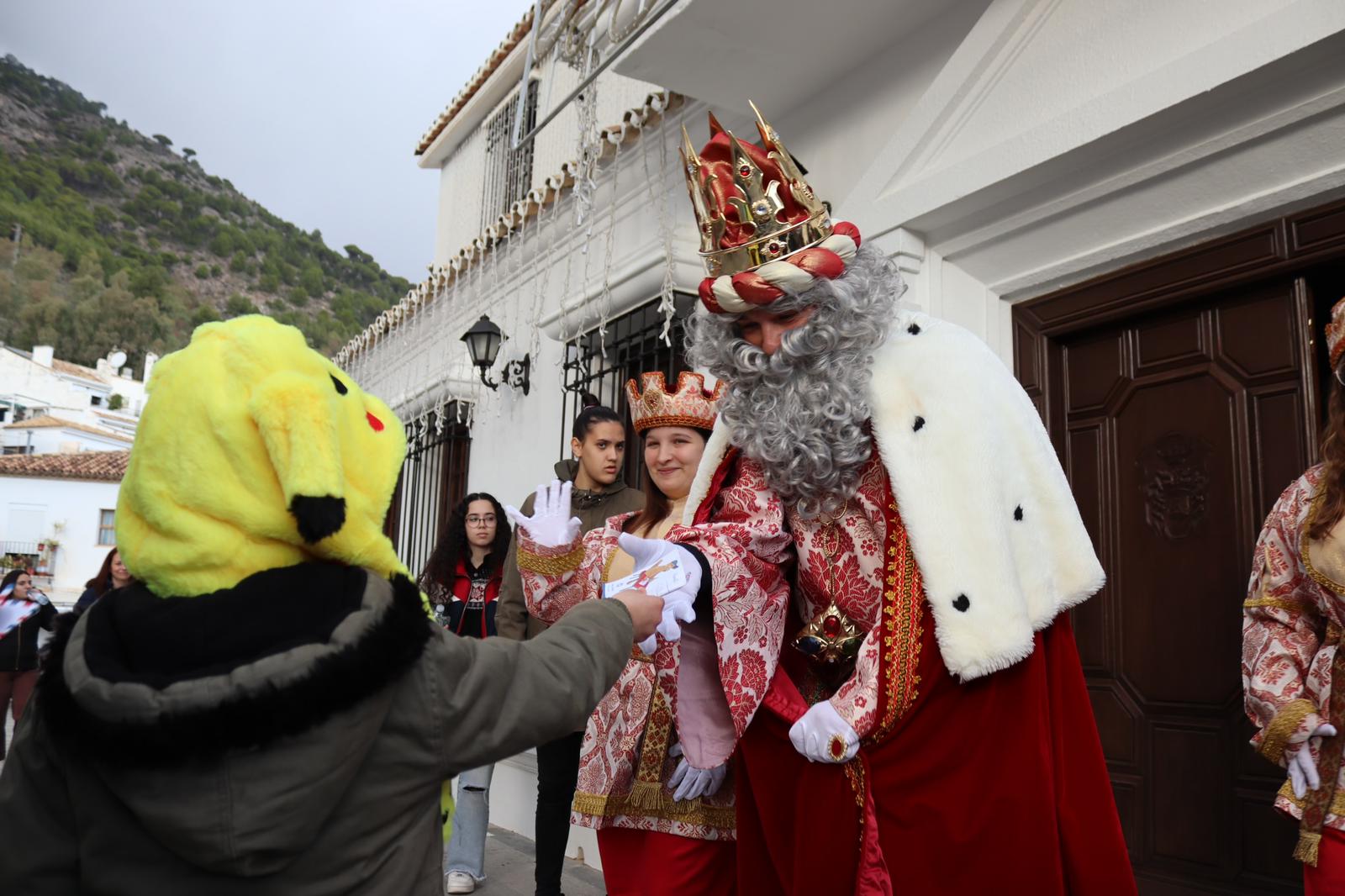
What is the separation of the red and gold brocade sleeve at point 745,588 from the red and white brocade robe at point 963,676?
214 millimetres

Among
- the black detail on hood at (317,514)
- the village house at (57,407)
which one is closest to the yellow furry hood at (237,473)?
the black detail on hood at (317,514)

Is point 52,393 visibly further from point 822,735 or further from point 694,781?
point 822,735

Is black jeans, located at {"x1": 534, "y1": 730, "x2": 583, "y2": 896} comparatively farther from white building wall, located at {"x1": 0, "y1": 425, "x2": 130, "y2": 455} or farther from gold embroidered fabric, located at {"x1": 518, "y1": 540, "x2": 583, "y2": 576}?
white building wall, located at {"x1": 0, "y1": 425, "x2": 130, "y2": 455}

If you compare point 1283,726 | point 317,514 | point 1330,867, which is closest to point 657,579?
point 317,514

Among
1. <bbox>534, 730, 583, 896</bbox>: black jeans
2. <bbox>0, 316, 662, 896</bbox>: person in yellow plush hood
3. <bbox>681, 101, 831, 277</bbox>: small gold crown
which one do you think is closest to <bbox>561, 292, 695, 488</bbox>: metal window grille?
<bbox>534, 730, 583, 896</bbox>: black jeans

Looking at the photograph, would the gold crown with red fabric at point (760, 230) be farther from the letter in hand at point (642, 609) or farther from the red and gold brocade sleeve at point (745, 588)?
the letter in hand at point (642, 609)

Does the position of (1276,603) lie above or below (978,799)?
above

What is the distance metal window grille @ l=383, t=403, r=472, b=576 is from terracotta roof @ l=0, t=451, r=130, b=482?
3262 centimetres

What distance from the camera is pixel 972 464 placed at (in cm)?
209

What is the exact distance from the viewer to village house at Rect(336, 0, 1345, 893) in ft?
9.31

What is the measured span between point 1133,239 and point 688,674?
210 centimetres

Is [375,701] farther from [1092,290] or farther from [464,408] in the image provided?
[464,408]

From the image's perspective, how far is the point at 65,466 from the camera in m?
38.7

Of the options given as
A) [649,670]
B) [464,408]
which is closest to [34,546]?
[464,408]
